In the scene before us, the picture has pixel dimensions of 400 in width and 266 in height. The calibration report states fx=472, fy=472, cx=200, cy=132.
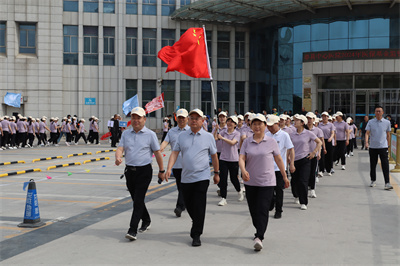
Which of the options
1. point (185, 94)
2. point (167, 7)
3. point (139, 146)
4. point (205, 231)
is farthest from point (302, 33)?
point (139, 146)

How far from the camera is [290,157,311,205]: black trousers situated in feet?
30.5

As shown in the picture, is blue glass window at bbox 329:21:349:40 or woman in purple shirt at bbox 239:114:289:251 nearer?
woman in purple shirt at bbox 239:114:289:251

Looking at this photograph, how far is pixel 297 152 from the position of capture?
31.8 ft

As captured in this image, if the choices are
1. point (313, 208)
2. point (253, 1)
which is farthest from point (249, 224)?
point (253, 1)

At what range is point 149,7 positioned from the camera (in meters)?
43.0

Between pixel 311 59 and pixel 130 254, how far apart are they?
32642mm

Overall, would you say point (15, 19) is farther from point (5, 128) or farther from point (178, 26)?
point (5, 128)

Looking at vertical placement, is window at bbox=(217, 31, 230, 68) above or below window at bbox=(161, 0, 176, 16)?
below

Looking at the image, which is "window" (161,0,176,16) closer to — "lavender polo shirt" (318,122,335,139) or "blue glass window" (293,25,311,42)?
"blue glass window" (293,25,311,42)

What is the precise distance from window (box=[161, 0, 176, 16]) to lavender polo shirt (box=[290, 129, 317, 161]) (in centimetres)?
3542

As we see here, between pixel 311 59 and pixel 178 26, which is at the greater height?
pixel 178 26

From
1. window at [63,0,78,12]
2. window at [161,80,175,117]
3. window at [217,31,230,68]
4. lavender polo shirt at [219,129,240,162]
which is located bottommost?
lavender polo shirt at [219,129,240,162]

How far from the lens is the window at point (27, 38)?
4197cm

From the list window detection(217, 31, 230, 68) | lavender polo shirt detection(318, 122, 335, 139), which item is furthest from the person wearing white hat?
window detection(217, 31, 230, 68)
